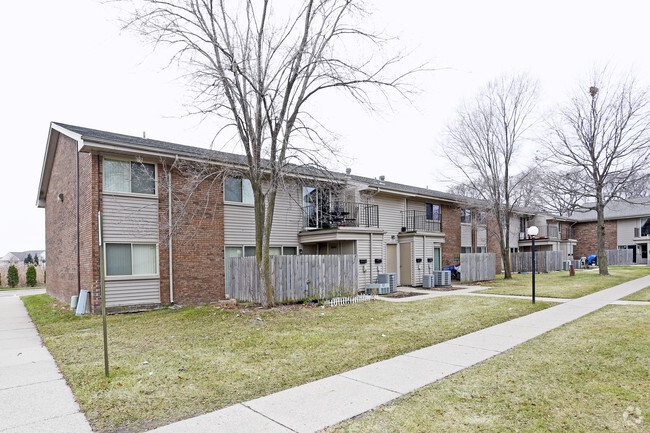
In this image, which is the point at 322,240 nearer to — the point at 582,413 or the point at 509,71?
the point at 582,413

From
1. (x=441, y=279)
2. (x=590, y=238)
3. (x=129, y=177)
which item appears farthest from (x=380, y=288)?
(x=590, y=238)

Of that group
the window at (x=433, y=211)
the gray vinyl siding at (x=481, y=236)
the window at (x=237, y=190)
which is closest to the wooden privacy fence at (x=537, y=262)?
the gray vinyl siding at (x=481, y=236)

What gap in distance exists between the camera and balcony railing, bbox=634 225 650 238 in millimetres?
38062

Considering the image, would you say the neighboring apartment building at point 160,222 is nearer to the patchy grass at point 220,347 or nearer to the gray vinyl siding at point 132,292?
the gray vinyl siding at point 132,292

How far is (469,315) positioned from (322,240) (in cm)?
704

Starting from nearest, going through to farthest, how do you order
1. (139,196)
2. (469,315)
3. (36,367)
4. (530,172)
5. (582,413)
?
(582,413) → (36,367) → (469,315) → (139,196) → (530,172)

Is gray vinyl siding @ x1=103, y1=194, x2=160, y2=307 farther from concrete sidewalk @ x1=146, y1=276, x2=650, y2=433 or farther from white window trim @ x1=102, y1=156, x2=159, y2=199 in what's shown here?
concrete sidewalk @ x1=146, y1=276, x2=650, y2=433

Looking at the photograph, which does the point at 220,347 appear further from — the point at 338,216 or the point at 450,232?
the point at 450,232

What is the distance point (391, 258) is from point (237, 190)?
903 cm

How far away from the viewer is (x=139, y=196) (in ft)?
40.9

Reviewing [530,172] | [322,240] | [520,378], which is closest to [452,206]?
[530,172]

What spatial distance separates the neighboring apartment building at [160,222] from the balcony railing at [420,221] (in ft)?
5.60

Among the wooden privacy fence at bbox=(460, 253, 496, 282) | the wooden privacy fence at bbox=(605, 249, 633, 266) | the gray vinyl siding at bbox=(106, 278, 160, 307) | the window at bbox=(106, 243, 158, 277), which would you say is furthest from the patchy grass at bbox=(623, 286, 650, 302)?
the wooden privacy fence at bbox=(605, 249, 633, 266)

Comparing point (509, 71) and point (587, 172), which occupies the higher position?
point (509, 71)
